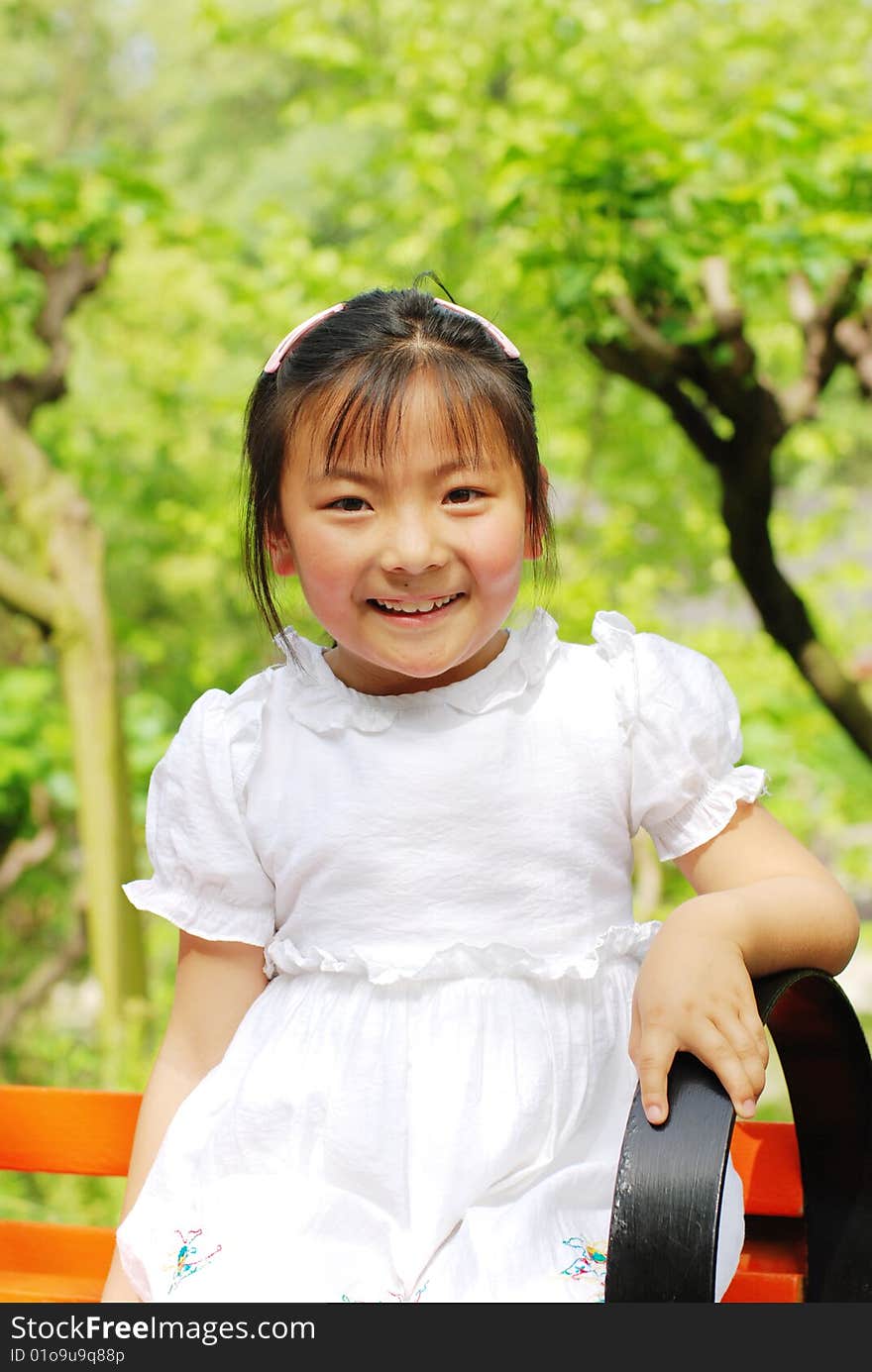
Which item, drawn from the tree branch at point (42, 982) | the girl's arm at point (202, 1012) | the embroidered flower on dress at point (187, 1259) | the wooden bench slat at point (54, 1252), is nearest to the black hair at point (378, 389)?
the girl's arm at point (202, 1012)

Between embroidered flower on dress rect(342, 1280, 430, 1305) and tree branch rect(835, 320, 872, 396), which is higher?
tree branch rect(835, 320, 872, 396)

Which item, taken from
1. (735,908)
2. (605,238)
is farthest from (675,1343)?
(605,238)

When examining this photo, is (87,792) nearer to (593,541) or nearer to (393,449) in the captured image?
(593,541)

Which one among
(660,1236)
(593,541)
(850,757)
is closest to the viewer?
(660,1236)

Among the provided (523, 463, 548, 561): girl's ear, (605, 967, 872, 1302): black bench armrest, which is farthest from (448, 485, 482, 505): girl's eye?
(605, 967, 872, 1302): black bench armrest

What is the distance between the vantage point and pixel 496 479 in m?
1.23

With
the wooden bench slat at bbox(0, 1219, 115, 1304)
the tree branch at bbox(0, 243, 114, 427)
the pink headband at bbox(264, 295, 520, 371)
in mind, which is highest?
the tree branch at bbox(0, 243, 114, 427)

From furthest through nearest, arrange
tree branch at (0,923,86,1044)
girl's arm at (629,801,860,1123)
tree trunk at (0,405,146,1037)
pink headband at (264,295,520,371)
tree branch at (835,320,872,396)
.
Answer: tree branch at (0,923,86,1044) < tree trunk at (0,405,146,1037) < tree branch at (835,320,872,396) < pink headband at (264,295,520,371) < girl's arm at (629,801,860,1123)

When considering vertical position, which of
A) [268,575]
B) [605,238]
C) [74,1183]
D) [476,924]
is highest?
[605,238]

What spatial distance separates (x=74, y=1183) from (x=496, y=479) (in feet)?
11.5

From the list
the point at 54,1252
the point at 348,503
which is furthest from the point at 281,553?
the point at 54,1252

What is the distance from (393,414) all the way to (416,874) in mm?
412

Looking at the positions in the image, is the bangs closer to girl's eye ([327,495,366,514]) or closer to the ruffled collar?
girl's eye ([327,495,366,514])

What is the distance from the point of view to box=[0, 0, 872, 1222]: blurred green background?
3107mm
